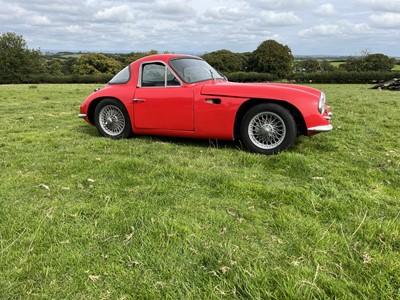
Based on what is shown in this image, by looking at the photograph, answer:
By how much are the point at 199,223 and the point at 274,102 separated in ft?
8.97

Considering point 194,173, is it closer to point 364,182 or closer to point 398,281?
point 364,182

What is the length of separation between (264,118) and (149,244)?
3058mm

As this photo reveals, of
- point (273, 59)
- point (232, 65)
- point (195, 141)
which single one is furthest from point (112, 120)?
point (273, 59)

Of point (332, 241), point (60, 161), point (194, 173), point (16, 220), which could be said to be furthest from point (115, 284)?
point (60, 161)

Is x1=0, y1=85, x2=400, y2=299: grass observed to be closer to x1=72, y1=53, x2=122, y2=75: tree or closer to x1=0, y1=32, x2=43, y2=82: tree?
x1=0, y1=32, x2=43, y2=82: tree

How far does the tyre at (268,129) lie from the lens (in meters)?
5.02

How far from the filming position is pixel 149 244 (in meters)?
2.69

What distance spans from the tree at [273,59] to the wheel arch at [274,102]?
40.8 m

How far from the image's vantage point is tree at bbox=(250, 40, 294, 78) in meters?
45.6

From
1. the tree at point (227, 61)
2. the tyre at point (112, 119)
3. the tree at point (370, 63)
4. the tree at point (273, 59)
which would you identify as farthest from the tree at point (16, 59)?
the tyre at point (112, 119)

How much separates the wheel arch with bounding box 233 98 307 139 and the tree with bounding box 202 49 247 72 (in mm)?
39553

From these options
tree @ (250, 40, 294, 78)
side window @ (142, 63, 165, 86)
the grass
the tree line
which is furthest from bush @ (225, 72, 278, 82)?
the grass

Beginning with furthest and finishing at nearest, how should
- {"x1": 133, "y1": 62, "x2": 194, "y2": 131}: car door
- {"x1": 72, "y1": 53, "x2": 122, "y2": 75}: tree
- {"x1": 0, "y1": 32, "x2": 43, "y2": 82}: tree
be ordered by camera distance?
1. {"x1": 72, "y1": 53, "x2": 122, "y2": 75}: tree
2. {"x1": 0, "y1": 32, "x2": 43, "y2": 82}: tree
3. {"x1": 133, "y1": 62, "x2": 194, "y2": 131}: car door

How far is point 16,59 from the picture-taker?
56.3 m
